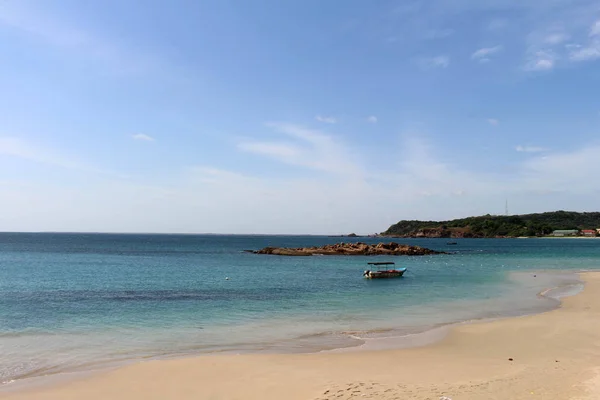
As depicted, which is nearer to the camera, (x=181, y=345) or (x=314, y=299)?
(x=181, y=345)

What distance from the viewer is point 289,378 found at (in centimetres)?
1193

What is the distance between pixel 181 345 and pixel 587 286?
32.9 meters

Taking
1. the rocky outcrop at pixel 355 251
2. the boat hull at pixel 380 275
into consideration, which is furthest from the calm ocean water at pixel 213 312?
the rocky outcrop at pixel 355 251

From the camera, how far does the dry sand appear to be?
34.7 feet

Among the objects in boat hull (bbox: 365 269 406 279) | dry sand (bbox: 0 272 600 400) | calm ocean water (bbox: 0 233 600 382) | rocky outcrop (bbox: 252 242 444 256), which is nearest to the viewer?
dry sand (bbox: 0 272 600 400)

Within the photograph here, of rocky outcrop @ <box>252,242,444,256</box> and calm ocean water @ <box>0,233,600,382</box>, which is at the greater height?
rocky outcrop @ <box>252,242,444,256</box>

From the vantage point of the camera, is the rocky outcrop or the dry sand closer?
the dry sand

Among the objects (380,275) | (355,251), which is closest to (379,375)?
(380,275)

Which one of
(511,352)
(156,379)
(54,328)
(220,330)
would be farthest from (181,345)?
(511,352)

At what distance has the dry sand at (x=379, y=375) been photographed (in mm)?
10586

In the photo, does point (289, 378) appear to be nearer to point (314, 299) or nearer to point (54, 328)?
point (54, 328)

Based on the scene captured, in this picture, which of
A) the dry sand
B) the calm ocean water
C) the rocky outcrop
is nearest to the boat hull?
the calm ocean water

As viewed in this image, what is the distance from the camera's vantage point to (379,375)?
39.5 feet

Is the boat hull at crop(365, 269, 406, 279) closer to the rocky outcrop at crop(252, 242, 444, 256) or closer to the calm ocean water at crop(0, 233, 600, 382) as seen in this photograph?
the calm ocean water at crop(0, 233, 600, 382)
